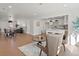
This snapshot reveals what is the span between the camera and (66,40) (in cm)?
217

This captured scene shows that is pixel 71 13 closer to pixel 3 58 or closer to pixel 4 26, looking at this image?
pixel 4 26

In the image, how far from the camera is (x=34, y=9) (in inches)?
84.9

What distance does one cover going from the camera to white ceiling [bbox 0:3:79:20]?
6.95 feet

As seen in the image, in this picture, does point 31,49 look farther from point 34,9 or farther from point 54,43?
point 34,9

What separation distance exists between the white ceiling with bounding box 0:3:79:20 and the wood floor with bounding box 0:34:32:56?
374 mm

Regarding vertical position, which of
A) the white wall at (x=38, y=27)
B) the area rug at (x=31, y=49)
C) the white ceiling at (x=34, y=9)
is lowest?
the area rug at (x=31, y=49)

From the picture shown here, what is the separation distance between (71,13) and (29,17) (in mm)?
768

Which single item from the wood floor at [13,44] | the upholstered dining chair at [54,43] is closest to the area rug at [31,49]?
the wood floor at [13,44]

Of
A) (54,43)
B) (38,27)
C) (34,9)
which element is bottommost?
(54,43)

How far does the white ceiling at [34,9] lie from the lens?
6.95ft

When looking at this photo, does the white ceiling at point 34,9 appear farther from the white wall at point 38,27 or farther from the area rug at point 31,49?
the area rug at point 31,49

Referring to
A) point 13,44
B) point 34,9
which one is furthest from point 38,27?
point 13,44

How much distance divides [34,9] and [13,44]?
2.46 feet

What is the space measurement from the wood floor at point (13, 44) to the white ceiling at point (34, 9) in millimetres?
374
